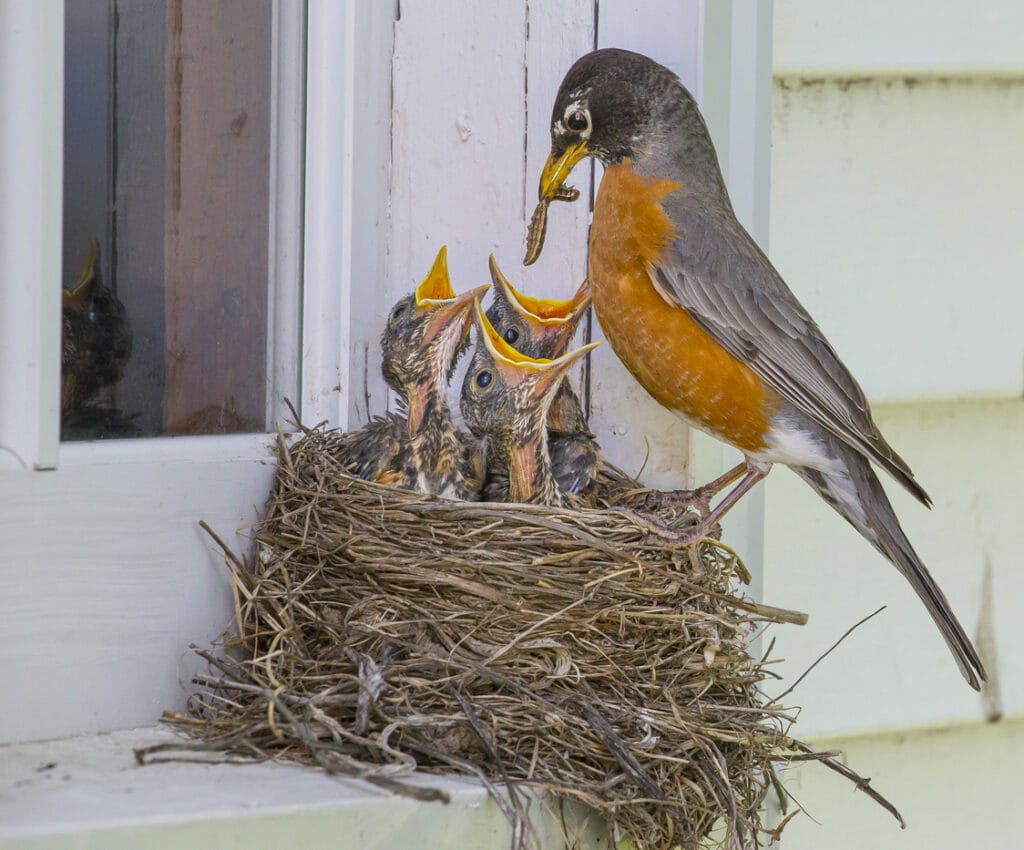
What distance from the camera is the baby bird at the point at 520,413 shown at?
7.61 feet

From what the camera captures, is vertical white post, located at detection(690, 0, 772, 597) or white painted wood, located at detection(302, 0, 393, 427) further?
vertical white post, located at detection(690, 0, 772, 597)

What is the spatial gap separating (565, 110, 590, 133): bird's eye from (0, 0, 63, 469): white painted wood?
939mm

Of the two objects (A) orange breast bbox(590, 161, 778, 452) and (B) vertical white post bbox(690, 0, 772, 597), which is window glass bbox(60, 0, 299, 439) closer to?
(A) orange breast bbox(590, 161, 778, 452)

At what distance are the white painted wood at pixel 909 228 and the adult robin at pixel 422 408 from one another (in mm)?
662

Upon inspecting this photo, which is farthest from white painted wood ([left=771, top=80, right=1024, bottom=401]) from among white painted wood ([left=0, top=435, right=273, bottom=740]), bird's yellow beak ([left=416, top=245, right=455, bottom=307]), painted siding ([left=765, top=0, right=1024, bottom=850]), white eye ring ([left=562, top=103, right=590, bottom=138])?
white painted wood ([left=0, top=435, right=273, bottom=740])

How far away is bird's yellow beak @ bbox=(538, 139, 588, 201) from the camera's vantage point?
2340 mm

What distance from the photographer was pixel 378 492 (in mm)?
2113

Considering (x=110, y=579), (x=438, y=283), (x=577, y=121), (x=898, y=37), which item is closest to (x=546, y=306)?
(x=438, y=283)

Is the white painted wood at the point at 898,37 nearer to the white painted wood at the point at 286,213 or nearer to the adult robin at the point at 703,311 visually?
the adult robin at the point at 703,311

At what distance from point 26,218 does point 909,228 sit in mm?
1673

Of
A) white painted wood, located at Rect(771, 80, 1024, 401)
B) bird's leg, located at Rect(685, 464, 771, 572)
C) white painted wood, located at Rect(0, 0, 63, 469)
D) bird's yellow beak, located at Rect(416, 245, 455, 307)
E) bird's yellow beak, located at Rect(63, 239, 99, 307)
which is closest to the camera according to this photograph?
white painted wood, located at Rect(0, 0, 63, 469)

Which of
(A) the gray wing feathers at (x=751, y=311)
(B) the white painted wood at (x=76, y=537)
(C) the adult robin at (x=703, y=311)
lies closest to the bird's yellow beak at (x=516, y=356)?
(C) the adult robin at (x=703, y=311)

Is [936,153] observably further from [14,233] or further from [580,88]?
[14,233]

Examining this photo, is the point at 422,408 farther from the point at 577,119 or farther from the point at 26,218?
the point at 26,218
